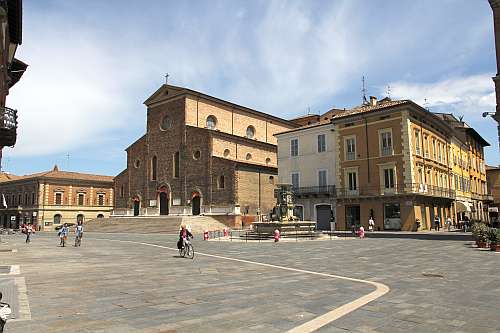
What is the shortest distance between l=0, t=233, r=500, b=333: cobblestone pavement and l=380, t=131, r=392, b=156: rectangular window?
2018cm

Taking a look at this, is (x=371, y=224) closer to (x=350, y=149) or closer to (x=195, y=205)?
(x=350, y=149)

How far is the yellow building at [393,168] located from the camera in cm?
3259

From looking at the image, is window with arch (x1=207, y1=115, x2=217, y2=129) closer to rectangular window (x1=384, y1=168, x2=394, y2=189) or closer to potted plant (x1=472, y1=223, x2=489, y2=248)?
rectangular window (x1=384, y1=168, x2=394, y2=189)

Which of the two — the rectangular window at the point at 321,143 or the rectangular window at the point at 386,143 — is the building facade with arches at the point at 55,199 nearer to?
the rectangular window at the point at 321,143

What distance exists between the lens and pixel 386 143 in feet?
111

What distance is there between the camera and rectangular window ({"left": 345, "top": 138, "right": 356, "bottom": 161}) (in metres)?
36.0

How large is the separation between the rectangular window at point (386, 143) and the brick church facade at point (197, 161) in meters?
16.6

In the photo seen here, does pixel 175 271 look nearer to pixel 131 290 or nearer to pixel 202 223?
pixel 131 290

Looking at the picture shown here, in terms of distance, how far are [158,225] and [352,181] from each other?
2060cm

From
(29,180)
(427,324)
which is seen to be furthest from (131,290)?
(29,180)

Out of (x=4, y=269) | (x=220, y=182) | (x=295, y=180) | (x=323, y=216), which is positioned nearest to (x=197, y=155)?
(x=220, y=182)

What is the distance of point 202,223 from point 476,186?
113 feet

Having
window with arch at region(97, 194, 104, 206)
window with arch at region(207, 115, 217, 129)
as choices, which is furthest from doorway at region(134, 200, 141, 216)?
window with arch at region(97, 194, 104, 206)

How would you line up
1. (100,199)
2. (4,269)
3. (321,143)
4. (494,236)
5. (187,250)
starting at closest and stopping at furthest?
(4,269) < (187,250) < (494,236) < (321,143) < (100,199)
